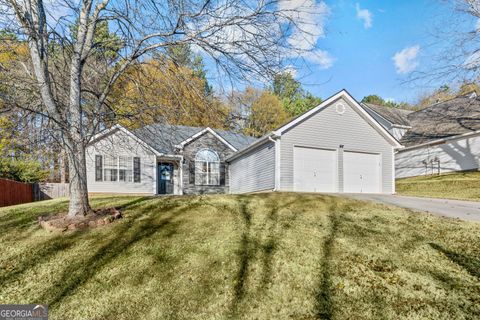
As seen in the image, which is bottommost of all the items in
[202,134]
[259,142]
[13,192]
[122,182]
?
[13,192]

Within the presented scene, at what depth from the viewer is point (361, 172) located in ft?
54.2

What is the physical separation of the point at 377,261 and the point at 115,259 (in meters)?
4.62

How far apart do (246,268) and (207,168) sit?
1512 centimetres

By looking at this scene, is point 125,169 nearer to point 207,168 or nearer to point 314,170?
point 207,168

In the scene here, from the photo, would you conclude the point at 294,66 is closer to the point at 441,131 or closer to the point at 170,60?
the point at 170,60

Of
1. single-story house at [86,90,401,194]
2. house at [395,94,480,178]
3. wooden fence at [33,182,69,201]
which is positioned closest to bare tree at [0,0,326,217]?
single-story house at [86,90,401,194]

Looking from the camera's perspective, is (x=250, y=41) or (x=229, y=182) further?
(x=229, y=182)

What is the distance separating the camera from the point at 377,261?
18.7 feet

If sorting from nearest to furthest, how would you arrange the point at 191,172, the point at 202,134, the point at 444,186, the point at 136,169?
the point at 444,186, the point at 136,169, the point at 191,172, the point at 202,134

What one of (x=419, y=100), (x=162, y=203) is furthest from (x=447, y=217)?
(x=419, y=100)

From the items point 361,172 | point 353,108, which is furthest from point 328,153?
point 353,108

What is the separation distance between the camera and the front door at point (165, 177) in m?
20.0

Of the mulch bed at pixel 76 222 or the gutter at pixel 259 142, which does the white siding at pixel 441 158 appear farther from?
the mulch bed at pixel 76 222

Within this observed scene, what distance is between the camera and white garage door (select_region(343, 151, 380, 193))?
16.2 metres
